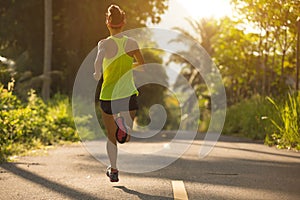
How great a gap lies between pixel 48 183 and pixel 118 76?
1.47m

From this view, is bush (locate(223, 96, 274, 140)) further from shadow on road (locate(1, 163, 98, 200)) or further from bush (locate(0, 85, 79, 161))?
shadow on road (locate(1, 163, 98, 200))

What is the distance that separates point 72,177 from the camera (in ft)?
27.3

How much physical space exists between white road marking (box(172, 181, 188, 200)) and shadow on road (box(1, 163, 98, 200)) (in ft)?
2.72

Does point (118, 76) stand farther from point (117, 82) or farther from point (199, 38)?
point (199, 38)

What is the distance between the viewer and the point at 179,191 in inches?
278

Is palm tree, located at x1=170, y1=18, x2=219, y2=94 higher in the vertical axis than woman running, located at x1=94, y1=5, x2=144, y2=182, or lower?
higher

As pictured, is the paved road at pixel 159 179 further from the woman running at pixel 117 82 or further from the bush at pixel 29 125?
the bush at pixel 29 125

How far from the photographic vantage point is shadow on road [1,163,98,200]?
6.77m

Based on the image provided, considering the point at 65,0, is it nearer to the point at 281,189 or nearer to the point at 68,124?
the point at 68,124

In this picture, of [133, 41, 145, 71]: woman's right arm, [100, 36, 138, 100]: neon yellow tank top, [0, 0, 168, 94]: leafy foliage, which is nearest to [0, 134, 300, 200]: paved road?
[100, 36, 138, 100]: neon yellow tank top

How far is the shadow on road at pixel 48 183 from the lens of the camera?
677cm

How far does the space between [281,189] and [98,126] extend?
15679 mm

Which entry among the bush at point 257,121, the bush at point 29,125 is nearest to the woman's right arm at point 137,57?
the bush at point 29,125

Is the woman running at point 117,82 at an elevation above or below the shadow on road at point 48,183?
above
